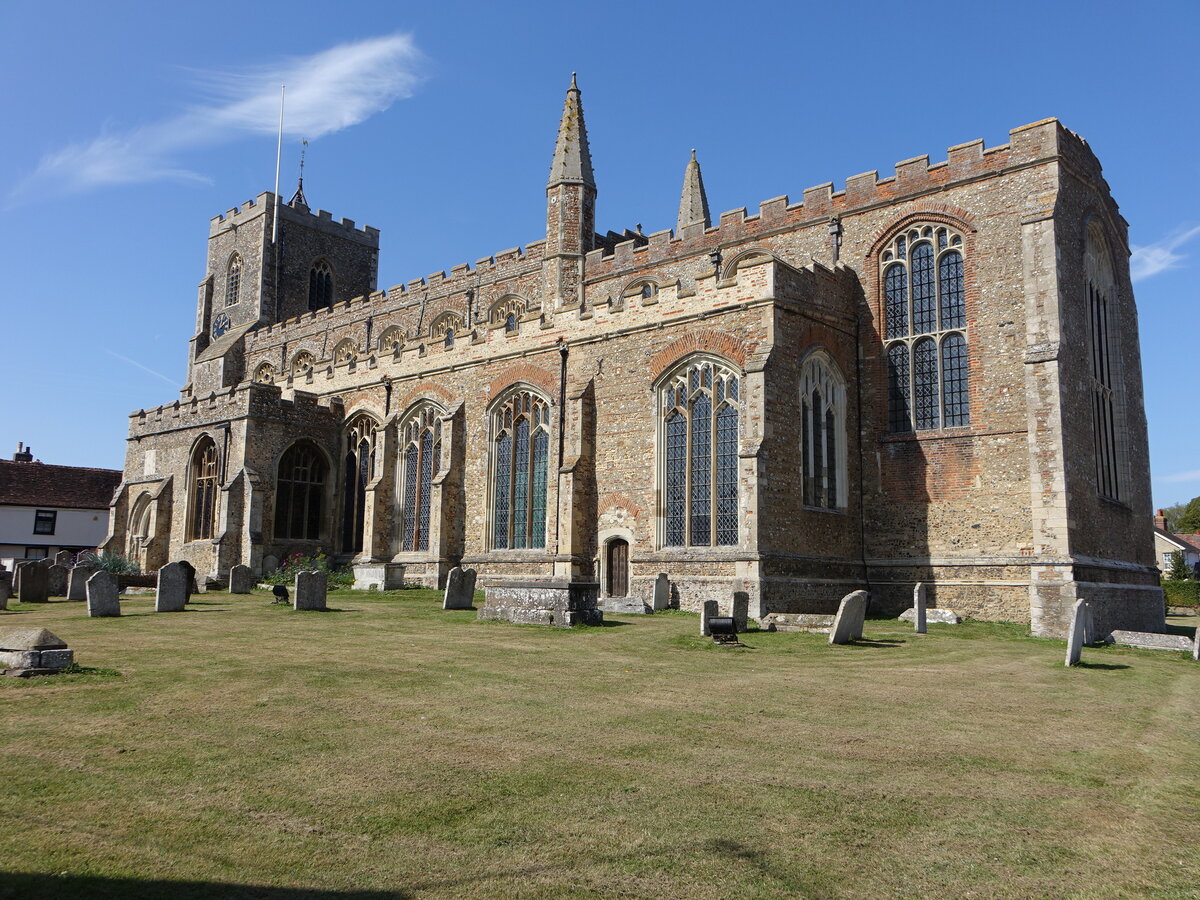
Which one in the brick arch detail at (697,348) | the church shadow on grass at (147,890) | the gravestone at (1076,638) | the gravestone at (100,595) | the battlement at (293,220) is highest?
the battlement at (293,220)

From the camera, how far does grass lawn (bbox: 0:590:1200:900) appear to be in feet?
14.0

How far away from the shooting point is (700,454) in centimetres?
2100

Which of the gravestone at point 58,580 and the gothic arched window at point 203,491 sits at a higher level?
the gothic arched window at point 203,491

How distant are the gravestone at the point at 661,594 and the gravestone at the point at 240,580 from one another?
10346 mm

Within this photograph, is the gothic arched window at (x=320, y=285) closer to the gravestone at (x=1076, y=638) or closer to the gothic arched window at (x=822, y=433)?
the gothic arched window at (x=822, y=433)

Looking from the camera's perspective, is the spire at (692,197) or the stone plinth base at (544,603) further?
the spire at (692,197)

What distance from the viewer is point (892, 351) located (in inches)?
879

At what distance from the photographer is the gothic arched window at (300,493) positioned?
28.4 metres

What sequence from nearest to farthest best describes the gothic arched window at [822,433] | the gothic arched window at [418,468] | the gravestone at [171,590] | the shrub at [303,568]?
the gravestone at [171,590]
the gothic arched window at [822,433]
the shrub at [303,568]
the gothic arched window at [418,468]

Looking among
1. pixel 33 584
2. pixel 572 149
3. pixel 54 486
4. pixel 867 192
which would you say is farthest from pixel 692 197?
pixel 54 486

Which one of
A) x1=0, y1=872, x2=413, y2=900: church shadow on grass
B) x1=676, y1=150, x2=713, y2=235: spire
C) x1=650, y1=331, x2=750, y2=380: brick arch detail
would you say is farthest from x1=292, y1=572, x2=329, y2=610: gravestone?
x1=676, y1=150, x2=713, y2=235: spire

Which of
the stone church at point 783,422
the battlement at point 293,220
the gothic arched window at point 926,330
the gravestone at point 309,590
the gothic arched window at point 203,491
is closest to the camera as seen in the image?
the gravestone at point 309,590

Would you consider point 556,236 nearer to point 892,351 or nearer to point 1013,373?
point 892,351

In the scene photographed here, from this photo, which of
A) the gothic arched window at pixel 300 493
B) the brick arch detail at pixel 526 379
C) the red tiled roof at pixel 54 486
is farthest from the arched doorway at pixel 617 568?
the red tiled roof at pixel 54 486
